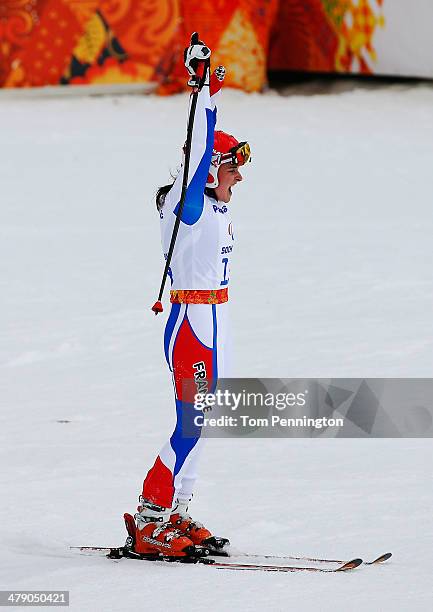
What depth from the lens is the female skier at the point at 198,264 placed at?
4609 millimetres

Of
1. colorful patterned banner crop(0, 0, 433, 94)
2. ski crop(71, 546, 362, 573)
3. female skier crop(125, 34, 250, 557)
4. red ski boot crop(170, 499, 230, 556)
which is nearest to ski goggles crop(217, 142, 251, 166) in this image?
female skier crop(125, 34, 250, 557)

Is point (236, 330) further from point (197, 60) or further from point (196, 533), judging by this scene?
point (197, 60)

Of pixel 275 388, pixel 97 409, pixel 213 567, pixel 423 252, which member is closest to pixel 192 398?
pixel 213 567

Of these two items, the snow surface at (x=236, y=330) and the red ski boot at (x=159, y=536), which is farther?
the snow surface at (x=236, y=330)

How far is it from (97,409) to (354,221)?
465cm

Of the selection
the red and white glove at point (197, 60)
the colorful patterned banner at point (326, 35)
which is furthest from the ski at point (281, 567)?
the colorful patterned banner at point (326, 35)

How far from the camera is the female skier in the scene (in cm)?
461

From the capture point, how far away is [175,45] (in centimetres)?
1516

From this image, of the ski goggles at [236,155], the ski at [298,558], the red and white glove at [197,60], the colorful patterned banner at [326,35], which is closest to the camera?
the red and white glove at [197,60]

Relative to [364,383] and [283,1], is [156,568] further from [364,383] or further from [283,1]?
[283,1]

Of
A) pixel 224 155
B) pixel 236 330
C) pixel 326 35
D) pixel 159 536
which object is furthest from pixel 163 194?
pixel 326 35

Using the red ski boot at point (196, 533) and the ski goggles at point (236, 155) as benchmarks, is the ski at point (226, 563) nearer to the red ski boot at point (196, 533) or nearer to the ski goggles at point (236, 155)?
the red ski boot at point (196, 533)

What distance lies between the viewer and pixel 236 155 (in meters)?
4.74

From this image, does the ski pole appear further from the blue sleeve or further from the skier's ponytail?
the skier's ponytail
